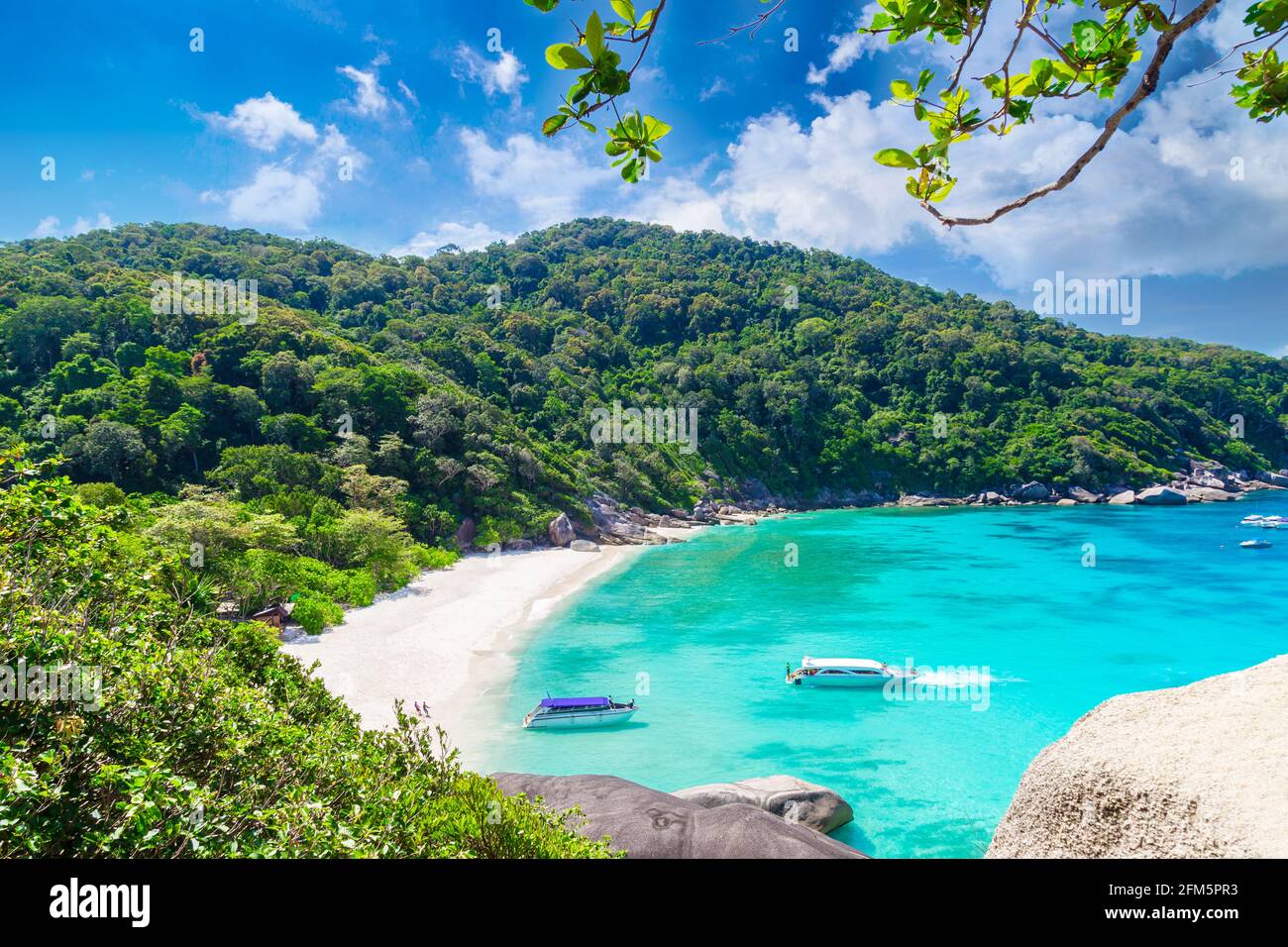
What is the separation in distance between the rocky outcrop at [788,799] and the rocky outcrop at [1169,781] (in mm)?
4943

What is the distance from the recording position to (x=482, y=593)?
26906 mm

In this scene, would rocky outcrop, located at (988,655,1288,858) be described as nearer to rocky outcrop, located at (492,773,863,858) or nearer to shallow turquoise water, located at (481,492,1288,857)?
rocky outcrop, located at (492,773,863,858)

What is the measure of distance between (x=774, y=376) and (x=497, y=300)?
1673 inches

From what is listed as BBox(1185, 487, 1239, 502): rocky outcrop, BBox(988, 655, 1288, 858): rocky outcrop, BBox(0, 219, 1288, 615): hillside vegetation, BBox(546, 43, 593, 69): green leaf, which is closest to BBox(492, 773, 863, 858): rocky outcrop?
BBox(988, 655, 1288, 858): rocky outcrop

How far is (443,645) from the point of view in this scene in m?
19.9

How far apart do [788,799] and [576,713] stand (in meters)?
6.29

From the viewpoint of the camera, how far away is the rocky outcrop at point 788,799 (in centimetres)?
1046

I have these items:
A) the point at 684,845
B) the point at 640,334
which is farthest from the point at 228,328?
the point at 640,334

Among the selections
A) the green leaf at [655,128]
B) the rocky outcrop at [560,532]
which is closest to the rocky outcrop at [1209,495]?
the rocky outcrop at [560,532]

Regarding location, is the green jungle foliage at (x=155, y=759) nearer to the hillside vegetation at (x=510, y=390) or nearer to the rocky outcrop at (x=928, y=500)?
the hillside vegetation at (x=510, y=390)
